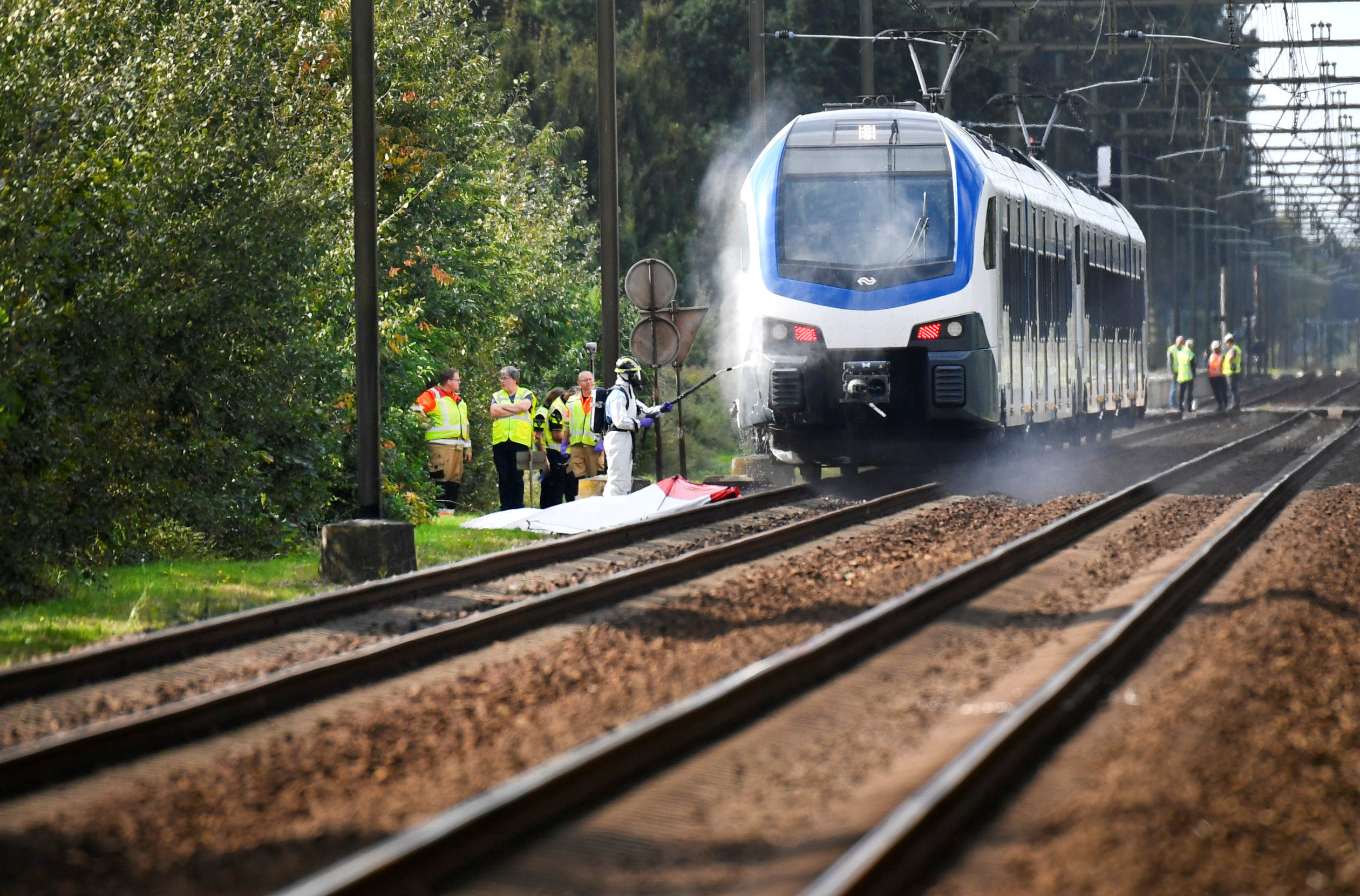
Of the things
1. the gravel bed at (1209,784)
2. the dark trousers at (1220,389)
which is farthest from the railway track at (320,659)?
the dark trousers at (1220,389)

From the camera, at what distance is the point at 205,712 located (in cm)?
752

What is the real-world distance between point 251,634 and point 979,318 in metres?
10.5

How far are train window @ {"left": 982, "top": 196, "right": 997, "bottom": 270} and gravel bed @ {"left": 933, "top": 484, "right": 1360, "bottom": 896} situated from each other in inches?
371

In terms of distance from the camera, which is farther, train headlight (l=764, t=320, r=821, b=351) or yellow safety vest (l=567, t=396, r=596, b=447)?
yellow safety vest (l=567, t=396, r=596, b=447)

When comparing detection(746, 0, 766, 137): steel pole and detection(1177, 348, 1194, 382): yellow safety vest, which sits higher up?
detection(746, 0, 766, 137): steel pole

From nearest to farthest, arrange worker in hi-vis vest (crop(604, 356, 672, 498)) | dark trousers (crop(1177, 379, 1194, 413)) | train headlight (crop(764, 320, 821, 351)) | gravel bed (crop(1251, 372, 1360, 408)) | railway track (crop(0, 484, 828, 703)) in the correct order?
railway track (crop(0, 484, 828, 703)) → worker in hi-vis vest (crop(604, 356, 672, 498)) → train headlight (crop(764, 320, 821, 351)) → dark trousers (crop(1177, 379, 1194, 413)) → gravel bed (crop(1251, 372, 1360, 408))

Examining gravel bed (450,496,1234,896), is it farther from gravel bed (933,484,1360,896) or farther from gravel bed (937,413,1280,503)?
gravel bed (937,413,1280,503)

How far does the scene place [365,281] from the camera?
46.1 ft

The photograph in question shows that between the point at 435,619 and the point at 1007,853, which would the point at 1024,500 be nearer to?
the point at 435,619

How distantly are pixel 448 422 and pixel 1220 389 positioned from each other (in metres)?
30.6

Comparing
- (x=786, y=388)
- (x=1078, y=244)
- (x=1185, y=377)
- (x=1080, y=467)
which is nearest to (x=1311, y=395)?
(x=1185, y=377)

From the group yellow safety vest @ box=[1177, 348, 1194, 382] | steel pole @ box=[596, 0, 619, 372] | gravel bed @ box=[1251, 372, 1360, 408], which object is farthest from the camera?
gravel bed @ box=[1251, 372, 1360, 408]

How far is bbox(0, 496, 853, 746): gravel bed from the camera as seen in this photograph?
7938mm

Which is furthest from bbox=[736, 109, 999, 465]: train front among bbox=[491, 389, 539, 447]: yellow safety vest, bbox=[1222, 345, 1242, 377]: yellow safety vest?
bbox=[1222, 345, 1242, 377]: yellow safety vest
